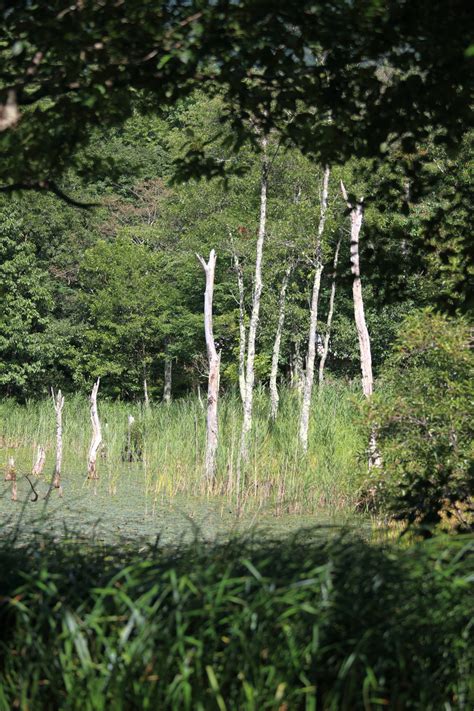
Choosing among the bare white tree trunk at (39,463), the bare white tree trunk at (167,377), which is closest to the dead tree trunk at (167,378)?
the bare white tree trunk at (167,377)

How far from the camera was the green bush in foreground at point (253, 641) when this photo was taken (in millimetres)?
2748

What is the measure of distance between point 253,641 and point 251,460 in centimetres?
1107

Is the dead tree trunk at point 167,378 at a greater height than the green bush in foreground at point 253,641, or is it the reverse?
the green bush in foreground at point 253,641

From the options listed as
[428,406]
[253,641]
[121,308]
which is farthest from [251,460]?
[121,308]

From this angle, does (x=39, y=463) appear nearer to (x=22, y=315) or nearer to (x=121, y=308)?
(x=22, y=315)

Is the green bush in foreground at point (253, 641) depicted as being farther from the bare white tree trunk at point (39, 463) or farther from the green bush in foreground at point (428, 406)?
the bare white tree trunk at point (39, 463)

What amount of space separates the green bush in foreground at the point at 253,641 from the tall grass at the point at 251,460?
632cm

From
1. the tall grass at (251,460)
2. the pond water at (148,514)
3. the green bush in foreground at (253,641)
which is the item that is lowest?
the pond water at (148,514)

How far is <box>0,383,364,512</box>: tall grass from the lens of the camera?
12.5 meters

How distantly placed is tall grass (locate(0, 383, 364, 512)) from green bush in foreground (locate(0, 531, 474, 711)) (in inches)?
249

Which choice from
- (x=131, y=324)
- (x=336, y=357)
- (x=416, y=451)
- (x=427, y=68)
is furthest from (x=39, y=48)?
(x=336, y=357)

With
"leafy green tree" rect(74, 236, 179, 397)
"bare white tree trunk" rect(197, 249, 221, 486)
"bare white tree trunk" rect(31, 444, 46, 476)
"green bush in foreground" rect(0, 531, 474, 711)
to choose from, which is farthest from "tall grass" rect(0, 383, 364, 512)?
"leafy green tree" rect(74, 236, 179, 397)

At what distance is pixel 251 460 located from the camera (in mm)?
13820

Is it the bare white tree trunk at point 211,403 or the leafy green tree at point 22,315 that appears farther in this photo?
the leafy green tree at point 22,315
